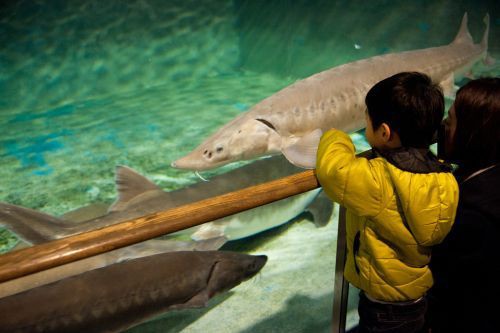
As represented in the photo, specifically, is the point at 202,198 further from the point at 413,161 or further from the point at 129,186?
the point at 413,161

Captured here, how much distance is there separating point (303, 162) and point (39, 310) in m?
2.06

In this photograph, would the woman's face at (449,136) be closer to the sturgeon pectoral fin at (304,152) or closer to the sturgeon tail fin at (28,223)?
the sturgeon pectoral fin at (304,152)

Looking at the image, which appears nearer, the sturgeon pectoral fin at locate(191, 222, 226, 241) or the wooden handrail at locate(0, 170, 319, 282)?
the wooden handrail at locate(0, 170, 319, 282)

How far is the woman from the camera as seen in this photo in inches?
49.5

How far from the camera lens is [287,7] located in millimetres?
10898

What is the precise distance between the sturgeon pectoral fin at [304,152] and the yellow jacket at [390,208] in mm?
1681

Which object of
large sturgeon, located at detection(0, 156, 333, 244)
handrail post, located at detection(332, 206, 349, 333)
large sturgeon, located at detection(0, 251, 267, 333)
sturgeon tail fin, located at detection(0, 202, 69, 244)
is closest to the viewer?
handrail post, located at detection(332, 206, 349, 333)

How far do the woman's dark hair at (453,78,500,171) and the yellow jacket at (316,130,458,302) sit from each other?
19cm

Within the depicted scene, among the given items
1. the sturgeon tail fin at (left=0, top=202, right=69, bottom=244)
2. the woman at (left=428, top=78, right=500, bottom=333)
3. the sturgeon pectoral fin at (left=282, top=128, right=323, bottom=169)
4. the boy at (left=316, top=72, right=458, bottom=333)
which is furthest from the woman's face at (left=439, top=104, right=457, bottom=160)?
the sturgeon tail fin at (left=0, top=202, right=69, bottom=244)

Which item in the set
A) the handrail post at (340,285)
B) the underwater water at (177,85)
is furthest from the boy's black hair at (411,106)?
the underwater water at (177,85)

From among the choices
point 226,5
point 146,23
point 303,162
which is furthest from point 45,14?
point 303,162

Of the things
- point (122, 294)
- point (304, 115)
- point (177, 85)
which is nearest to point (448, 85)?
point (304, 115)

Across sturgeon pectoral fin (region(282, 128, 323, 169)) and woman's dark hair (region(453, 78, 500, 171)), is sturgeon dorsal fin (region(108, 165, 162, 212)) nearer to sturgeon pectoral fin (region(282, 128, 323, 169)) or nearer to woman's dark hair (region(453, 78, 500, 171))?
sturgeon pectoral fin (region(282, 128, 323, 169))

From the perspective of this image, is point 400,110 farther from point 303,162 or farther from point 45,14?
point 45,14
